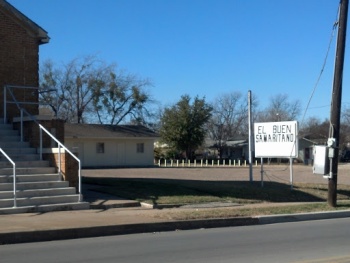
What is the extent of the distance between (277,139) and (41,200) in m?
12.2

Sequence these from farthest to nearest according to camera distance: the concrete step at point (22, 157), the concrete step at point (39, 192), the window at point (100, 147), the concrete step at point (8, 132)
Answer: the window at point (100, 147)
the concrete step at point (8, 132)
the concrete step at point (22, 157)
the concrete step at point (39, 192)

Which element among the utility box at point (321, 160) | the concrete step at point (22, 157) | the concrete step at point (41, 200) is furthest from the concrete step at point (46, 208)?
the utility box at point (321, 160)

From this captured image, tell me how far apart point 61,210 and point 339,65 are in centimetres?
1024

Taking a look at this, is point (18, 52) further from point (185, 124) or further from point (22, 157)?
point (185, 124)

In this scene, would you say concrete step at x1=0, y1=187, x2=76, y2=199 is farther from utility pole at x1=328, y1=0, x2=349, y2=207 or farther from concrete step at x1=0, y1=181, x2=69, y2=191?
utility pole at x1=328, y1=0, x2=349, y2=207

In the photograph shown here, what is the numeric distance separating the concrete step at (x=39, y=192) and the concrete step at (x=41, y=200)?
0.72ft

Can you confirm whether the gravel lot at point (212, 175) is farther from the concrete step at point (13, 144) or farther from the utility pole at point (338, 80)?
the concrete step at point (13, 144)

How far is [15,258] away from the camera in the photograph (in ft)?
29.8

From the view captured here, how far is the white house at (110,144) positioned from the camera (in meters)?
46.1

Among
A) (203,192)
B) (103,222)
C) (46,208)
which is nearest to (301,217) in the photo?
(203,192)

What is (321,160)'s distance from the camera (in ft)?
58.9

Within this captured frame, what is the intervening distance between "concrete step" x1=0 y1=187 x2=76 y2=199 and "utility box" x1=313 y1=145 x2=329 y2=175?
8.28 m

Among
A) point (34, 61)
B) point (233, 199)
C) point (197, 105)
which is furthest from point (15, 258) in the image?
point (197, 105)

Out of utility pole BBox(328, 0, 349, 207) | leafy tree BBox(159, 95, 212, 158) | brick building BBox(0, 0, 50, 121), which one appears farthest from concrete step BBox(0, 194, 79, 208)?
leafy tree BBox(159, 95, 212, 158)
